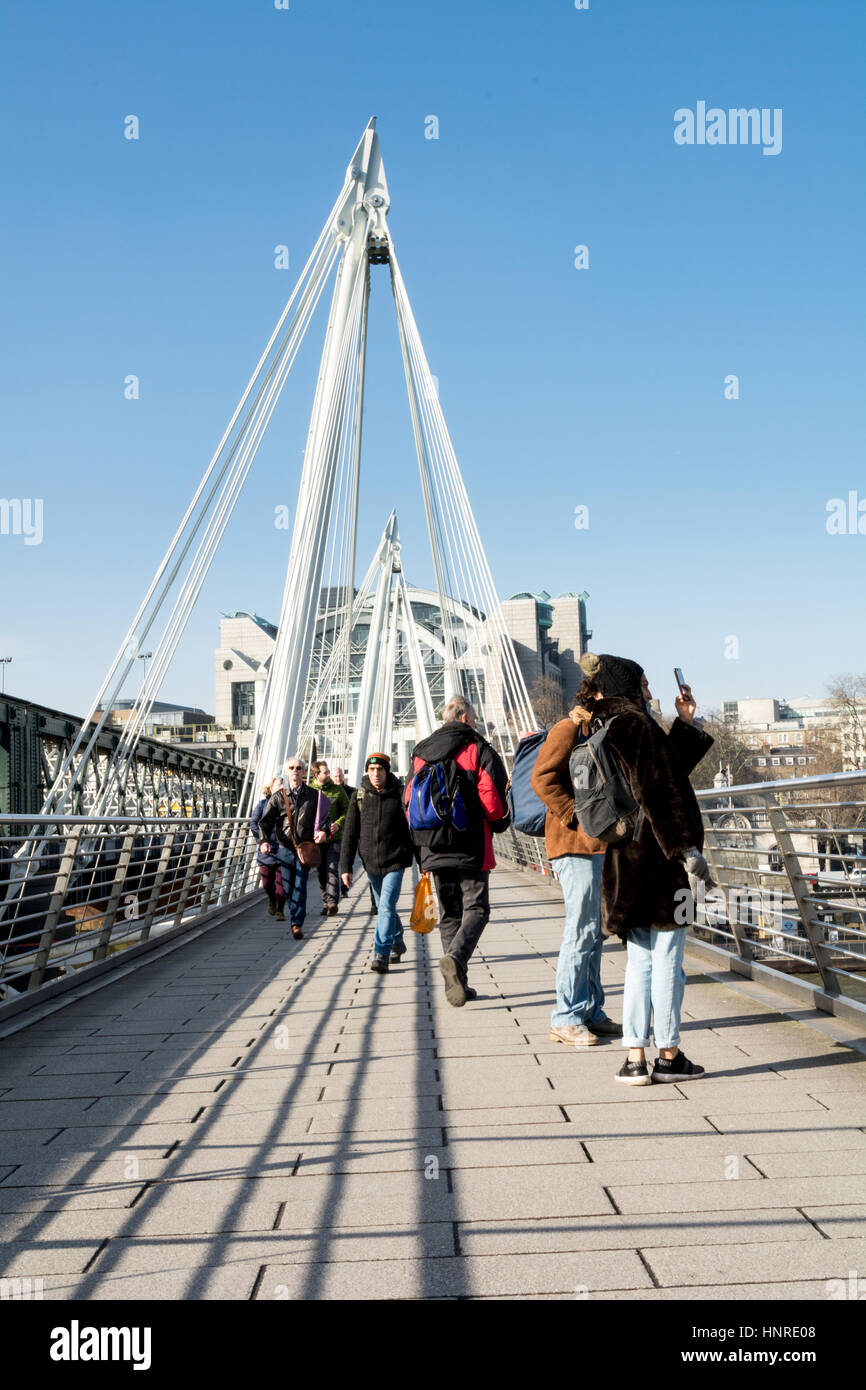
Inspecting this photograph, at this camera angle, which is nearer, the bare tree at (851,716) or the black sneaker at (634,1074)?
the black sneaker at (634,1074)

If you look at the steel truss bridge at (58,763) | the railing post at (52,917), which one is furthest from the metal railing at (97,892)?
the steel truss bridge at (58,763)

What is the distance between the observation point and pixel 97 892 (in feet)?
58.5

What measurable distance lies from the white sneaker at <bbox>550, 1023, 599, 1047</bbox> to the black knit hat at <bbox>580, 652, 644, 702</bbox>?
1.62 m

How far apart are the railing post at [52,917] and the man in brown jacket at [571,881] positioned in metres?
3.44

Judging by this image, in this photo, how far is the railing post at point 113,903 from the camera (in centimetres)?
917

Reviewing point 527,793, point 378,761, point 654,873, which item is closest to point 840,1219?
point 654,873

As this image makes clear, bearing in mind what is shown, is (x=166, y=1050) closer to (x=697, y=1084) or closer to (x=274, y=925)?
(x=697, y=1084)

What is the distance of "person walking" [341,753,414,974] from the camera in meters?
8.44

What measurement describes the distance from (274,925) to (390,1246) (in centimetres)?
998

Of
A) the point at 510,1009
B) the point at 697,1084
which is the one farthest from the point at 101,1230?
the point at 510,1009

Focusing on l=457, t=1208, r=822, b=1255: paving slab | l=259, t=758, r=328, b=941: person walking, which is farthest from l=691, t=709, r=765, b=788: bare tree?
l=457, t=1208, r=822, b=1255: paving slab

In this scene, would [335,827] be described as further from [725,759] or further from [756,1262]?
[725,759]

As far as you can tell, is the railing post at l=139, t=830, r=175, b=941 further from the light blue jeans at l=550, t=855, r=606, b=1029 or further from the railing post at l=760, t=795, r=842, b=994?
the railing post at l=760, t=795, r=842, b=994

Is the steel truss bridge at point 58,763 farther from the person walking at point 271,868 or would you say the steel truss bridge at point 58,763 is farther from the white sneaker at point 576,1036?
the white sneaker at point 576,1036
